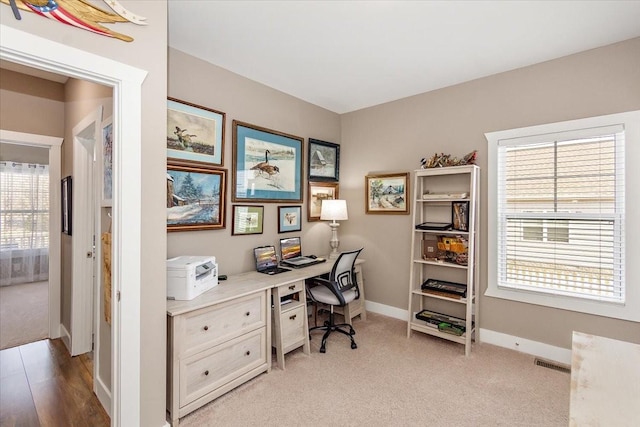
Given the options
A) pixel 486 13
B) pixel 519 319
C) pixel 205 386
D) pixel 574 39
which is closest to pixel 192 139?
pixel 205 386

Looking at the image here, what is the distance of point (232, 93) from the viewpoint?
293 centimetres

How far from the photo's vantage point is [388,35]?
2303mm

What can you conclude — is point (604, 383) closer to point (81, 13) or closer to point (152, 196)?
point (152, 196)

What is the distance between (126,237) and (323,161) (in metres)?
2.65

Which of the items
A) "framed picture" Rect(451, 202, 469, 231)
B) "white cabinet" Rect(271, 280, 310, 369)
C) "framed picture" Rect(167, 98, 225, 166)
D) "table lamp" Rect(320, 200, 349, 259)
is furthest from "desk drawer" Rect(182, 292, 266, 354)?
"framed picture" Rect(451, 202, 469, 231)

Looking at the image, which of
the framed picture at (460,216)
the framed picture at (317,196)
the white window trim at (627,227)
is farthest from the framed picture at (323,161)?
the white window trim at (627,227)

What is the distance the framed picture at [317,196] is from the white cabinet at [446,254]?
3.96ft

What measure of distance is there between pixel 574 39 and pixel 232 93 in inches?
114

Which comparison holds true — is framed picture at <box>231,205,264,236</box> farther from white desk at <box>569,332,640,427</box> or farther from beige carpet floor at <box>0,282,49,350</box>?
white desk at <box>569,332,640,427</box>

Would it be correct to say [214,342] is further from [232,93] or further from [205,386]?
[232,93]

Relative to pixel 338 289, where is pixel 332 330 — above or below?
below

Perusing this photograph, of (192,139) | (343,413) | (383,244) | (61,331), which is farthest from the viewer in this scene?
(383,244)

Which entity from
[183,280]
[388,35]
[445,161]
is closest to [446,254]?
[445,161]

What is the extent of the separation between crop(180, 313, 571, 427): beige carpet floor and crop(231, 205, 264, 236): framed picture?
1258mm
